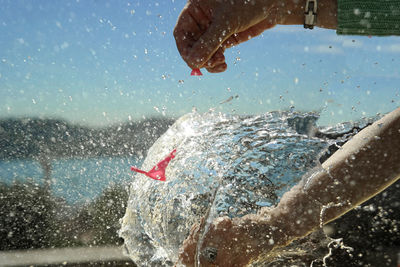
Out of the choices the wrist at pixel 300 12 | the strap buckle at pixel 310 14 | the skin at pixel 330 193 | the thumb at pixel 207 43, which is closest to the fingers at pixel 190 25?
the thumb at pixel 207 43

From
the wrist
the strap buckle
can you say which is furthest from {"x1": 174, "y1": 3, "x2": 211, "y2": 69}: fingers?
the strap buckle

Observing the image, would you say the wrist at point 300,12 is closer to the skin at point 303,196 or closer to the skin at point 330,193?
A: the skin at point 303,196

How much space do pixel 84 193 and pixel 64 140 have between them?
0.77 meters

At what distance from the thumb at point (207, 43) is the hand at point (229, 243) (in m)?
0.72

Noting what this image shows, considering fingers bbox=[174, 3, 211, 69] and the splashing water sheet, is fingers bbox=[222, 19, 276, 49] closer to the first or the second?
fingers bbox=[174, 3, 211, 69]

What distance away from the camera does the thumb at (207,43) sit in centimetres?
168

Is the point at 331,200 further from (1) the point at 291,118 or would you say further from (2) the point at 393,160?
(1) the point at 291,118

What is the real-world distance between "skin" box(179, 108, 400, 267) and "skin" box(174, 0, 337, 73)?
2.32 ft

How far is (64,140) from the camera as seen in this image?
4.90 m

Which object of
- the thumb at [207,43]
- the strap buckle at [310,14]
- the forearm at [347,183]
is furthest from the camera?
the strap buckle at [310,14]

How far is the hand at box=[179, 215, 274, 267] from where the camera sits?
138 cm

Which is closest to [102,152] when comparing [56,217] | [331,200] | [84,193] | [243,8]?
[84,193]

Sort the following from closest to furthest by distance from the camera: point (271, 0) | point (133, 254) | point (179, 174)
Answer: point (271, 0) → point (179, 174) → point (133, 254)

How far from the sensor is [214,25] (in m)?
1.69
